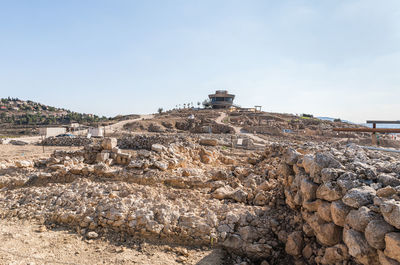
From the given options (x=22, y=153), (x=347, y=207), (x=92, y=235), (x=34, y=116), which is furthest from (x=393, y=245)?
(x=34, y=116)

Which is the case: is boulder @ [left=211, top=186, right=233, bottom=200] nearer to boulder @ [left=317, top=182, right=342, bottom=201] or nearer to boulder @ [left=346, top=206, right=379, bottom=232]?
boulder @ [left=317, top=182, right=342, bottom=201]

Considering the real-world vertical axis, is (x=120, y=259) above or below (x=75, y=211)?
below

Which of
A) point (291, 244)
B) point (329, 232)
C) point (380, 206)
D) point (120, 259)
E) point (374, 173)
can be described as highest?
point (374, 173)

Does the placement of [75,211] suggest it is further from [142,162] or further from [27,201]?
[142,162]

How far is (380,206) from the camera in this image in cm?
267

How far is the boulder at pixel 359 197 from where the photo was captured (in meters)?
2.98

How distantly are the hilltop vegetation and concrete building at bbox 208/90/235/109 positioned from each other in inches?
1165

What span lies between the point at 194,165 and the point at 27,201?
5.51 m

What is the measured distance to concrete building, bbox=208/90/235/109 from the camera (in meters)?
62.3

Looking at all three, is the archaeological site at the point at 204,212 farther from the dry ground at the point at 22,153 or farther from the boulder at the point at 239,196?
the dry ground at the point at 22,153

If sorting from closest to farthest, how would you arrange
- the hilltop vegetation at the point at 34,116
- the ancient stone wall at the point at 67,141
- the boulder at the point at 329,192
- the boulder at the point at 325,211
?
the boulder at the point at 329,192, the boulder at the point at 325,211, the ancient stone wall at the point at 67,141, the hilltop vegetation at the point at 34,116

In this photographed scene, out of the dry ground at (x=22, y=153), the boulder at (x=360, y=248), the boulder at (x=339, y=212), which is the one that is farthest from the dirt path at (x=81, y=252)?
the dry ground at (x=22, y=153)

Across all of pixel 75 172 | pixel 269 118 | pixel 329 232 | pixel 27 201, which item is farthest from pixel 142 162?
pixel 269 118

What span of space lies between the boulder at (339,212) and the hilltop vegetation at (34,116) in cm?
5215
